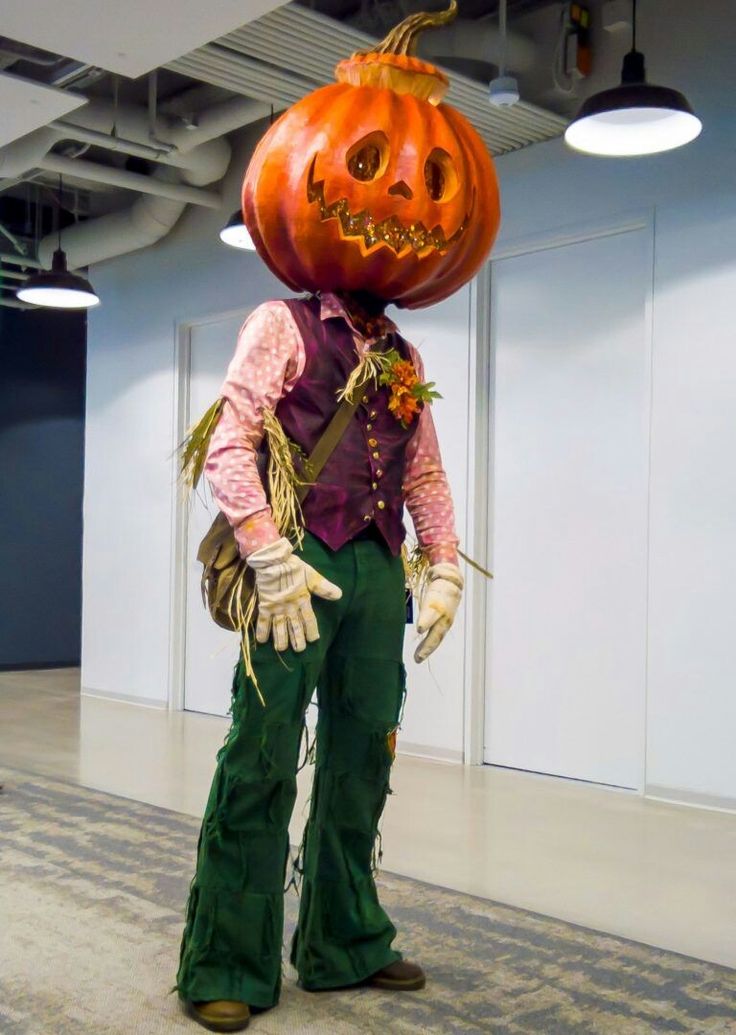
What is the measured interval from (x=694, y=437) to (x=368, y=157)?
2701 mm

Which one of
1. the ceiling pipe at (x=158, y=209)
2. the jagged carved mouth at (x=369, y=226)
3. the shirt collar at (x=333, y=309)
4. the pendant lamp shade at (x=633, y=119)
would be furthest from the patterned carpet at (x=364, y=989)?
the ceiling pipe at (x=158, y=209)

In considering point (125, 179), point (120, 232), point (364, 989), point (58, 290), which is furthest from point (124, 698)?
point (364, 989)

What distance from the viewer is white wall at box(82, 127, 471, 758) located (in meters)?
6.96

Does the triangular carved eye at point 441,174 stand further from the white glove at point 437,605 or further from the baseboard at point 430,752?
the baseboard at point 430,752

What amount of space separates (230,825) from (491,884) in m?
1.41

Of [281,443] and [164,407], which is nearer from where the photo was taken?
[281,443]

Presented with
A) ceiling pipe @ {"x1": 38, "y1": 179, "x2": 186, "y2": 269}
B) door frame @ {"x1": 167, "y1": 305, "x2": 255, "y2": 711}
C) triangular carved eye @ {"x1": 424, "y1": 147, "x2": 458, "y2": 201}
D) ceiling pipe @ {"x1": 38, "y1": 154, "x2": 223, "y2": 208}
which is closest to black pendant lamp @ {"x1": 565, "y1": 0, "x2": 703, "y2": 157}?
triangular carved eye @ {"x1": 424, "y1": 147, "x2": 458, "y2": 201}

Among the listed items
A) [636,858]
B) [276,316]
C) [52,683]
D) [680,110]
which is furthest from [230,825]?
[52,683]

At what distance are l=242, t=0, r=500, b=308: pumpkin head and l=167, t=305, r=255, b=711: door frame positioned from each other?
4925mm

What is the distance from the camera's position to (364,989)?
2391 millimetres

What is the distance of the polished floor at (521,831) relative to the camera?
3.17 metres

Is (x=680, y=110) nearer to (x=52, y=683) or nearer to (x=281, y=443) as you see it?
(x=281, y=443)

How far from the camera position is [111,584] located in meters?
7.68

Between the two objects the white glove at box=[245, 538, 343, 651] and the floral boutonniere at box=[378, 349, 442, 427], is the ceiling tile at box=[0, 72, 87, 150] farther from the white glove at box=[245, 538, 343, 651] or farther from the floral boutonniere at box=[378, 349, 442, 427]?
the white glove at box=[245, 538, 343, 651]
